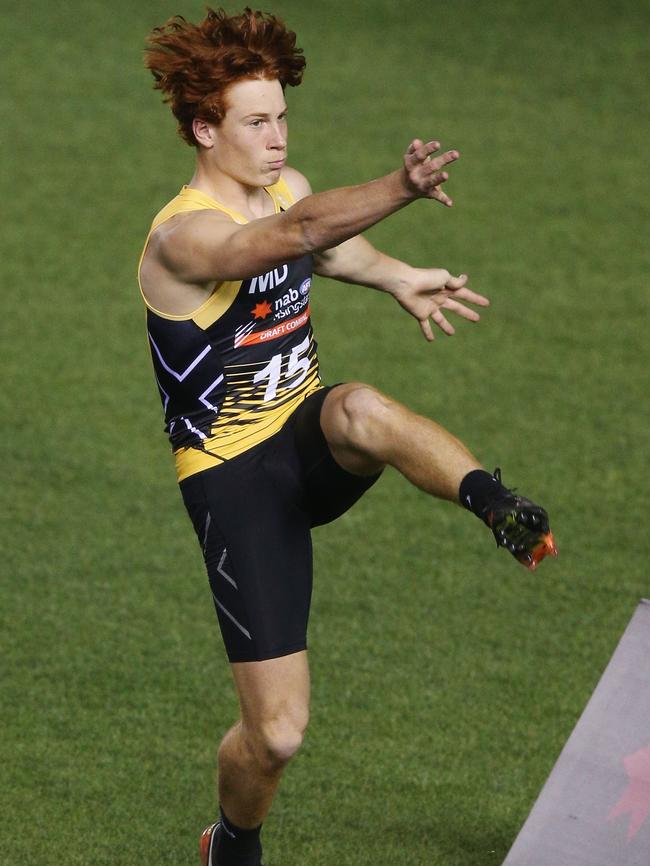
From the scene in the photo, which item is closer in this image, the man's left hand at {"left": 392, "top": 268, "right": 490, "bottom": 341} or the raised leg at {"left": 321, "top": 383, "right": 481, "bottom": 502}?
the raised leg at {"left": 321, "top": 383, "right": 481, "bottom": 502}

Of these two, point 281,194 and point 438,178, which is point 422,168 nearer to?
point 438,178

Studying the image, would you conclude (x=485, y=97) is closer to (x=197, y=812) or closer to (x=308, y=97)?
(x=308, y=97)

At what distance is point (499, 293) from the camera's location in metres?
9.87

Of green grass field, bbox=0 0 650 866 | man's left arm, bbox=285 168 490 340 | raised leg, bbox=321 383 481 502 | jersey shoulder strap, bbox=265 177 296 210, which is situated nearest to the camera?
raised leg, bbox=321 383 481 502

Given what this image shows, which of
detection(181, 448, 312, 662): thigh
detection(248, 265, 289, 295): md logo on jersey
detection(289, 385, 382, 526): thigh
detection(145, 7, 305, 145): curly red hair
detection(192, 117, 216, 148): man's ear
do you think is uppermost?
detection(145, 7, 305, 145): curly red hair

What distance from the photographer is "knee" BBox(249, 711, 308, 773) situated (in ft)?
14.3

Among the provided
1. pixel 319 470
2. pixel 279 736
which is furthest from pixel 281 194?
pixel 279 736

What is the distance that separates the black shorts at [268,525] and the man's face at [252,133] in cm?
66

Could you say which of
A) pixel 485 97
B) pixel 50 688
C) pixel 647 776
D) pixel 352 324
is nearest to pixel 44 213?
pixel 352 324

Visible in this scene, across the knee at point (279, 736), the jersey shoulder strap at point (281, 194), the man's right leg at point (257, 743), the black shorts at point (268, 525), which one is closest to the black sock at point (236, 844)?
the man's right leg at point (257, 743)

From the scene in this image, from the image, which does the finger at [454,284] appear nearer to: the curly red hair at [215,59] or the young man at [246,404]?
the young man at [246,404]

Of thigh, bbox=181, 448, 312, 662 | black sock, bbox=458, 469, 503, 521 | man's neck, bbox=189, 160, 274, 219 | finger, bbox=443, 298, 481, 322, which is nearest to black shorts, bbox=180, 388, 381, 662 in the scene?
thigh, bbox=181, 448, 312, 662

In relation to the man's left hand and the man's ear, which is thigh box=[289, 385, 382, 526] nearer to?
the man's left hand

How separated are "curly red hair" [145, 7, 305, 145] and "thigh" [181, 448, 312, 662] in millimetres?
1021
